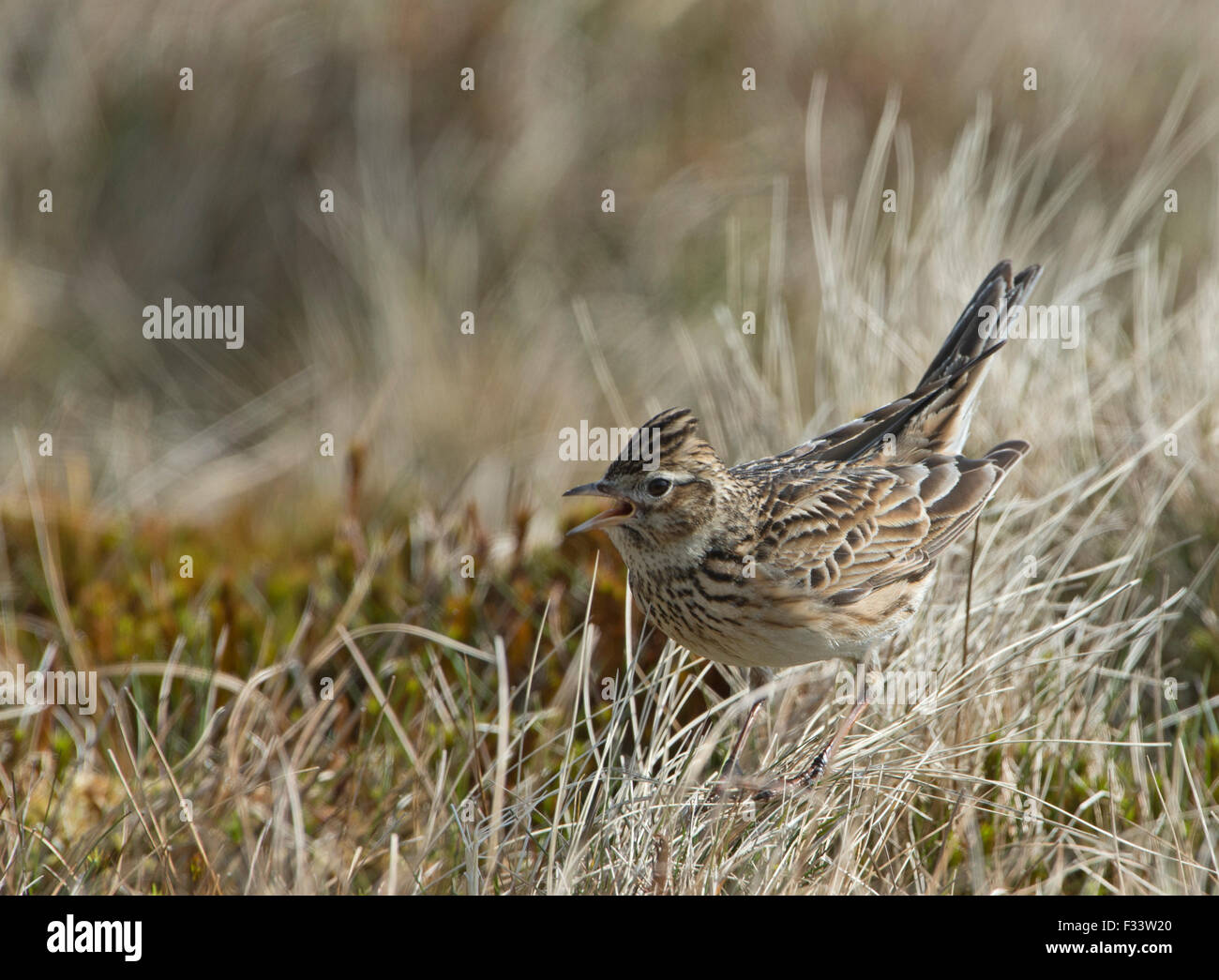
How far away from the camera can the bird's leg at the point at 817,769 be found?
407cm

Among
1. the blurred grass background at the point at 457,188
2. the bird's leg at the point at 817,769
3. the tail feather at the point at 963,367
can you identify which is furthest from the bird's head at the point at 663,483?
the blurred grass background at the point at 457,188

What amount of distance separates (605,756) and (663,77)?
917cm

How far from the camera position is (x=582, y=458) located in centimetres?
901

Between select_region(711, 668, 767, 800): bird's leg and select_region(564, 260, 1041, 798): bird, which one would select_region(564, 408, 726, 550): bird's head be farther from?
select_region(711, 668, 767, 800): bird's leg

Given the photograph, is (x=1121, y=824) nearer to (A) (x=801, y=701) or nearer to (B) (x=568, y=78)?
(A) (x=801, y=701)

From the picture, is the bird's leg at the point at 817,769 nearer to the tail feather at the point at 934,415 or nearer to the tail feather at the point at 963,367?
the tail feather at the point at 934,415

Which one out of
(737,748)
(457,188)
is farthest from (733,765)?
(457,188)

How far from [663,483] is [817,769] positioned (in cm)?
95

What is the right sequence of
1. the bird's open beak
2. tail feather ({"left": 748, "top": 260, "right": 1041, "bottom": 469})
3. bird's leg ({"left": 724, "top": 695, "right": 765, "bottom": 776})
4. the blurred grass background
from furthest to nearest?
the blurred grass background → tail feather ({"left": 748, "top": 260, "right": 1041, "bottom": 469}) → bird's leg ({"left": 724, "top": 695, "right": 765, "bottom": 776}) → the bird's open beak

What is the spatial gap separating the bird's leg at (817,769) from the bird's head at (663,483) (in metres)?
0.71

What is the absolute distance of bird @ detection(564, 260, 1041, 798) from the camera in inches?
158

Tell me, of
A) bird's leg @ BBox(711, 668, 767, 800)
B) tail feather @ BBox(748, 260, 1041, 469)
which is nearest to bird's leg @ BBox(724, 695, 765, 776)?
bird's leg @ BBox(711, 668, 767, 800)

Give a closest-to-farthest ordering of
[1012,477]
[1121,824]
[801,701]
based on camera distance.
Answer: [1121,824], [801,701], [1012,477]

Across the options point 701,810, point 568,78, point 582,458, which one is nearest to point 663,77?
point 568,78
